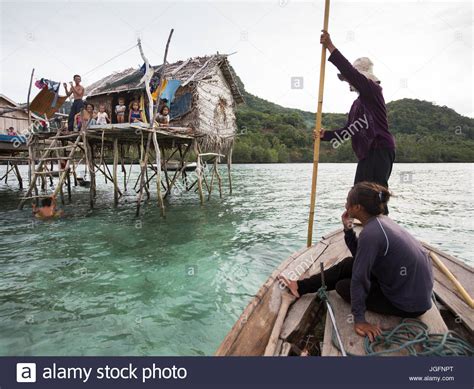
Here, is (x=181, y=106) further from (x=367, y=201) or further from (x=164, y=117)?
(x=367, y=201)

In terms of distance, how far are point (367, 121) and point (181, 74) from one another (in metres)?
11.8

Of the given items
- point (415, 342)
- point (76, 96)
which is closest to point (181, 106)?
point (76, 96)

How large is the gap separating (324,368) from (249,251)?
4.93m

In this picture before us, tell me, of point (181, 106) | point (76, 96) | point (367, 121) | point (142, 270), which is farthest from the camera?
point (181, 106)

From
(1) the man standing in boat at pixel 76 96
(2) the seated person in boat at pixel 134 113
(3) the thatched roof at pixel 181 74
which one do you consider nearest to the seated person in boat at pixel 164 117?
Result: (2) the seated person in boat at pixel 134 113

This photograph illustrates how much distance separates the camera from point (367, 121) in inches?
138

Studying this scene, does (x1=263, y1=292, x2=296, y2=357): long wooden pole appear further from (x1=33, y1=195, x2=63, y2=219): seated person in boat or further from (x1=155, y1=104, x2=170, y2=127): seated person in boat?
(x1=33, y1=195, x2=63, y2=219): seated person in boat

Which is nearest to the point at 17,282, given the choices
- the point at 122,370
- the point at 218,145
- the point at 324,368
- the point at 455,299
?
the point at 122,370

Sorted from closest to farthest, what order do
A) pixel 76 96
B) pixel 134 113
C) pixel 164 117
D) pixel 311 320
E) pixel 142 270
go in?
1. pixel 311 320
2. pixel 142 270
3. pixel 76 96
4. pixel 134 113
5. pixel 164 117

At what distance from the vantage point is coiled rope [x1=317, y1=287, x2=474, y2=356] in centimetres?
202

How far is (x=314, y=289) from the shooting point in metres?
2.90

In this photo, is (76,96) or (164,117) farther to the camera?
(164,117)

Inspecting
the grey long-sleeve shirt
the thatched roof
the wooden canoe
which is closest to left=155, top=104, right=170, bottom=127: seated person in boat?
the thatched roof

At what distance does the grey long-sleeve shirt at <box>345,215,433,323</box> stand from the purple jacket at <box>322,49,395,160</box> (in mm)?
1520
